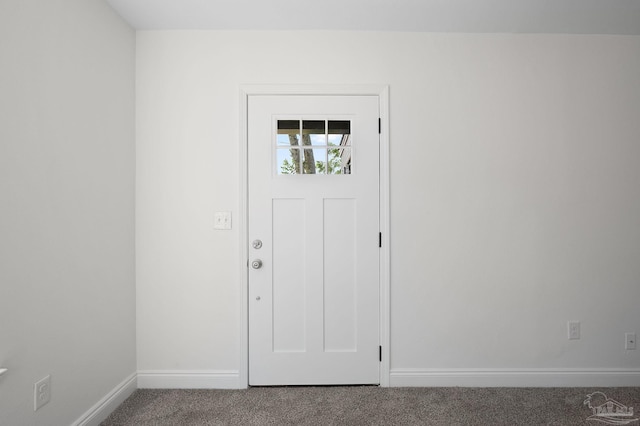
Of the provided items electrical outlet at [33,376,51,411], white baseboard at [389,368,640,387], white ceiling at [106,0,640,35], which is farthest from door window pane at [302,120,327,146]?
electrical outlet at [33,376,51,411]

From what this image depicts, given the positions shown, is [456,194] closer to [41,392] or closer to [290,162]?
[290,162]

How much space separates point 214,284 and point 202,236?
0.34 m

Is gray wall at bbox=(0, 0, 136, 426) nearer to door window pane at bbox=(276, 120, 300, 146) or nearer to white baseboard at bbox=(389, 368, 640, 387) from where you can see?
door window pane at bbox=(276, 120, 300, 146)

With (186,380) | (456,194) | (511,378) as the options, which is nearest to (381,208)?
(456,194)

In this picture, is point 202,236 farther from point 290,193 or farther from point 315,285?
point 315,285

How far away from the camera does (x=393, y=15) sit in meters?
2.05

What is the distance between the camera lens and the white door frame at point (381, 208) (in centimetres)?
220

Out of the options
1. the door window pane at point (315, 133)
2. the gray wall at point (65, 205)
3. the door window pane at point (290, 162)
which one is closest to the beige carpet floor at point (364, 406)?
the gray wall at point (65, 205)

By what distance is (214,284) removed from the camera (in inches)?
87.4

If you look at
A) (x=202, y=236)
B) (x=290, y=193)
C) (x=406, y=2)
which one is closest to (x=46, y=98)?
(x=202, y=236)

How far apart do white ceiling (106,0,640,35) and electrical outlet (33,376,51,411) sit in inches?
83.1

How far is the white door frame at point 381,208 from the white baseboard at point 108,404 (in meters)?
0.72

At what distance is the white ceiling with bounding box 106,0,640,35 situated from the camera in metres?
1.94

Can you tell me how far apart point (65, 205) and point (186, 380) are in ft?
4.47
